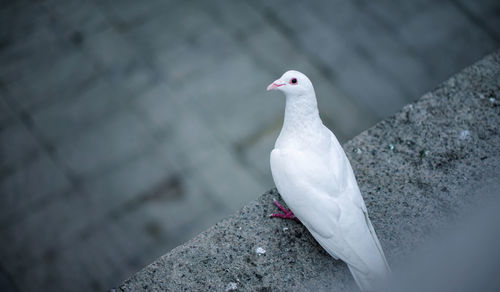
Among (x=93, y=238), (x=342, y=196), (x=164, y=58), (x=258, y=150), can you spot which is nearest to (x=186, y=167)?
(x=258, y=150)

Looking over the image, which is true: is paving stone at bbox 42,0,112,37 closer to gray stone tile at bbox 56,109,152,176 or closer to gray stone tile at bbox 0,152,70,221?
gray stone tile at bbox 56,109,152,176

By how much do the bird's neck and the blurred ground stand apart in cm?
136

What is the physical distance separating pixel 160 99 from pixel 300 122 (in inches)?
78.6

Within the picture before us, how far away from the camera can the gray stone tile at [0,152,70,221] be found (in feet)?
10.3

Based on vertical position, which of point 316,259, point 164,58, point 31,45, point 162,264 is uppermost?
point 31,45

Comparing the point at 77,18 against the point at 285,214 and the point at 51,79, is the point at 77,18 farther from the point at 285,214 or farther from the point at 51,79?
the point at 285,214

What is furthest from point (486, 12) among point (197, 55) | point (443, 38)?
point (197, 55)

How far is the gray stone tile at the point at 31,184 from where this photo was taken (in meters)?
3.13

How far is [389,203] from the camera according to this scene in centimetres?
180

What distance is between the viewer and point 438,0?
4.01 m

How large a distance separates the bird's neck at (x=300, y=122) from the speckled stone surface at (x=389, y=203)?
0.84 feet

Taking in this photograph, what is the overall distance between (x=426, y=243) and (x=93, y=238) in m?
2.27

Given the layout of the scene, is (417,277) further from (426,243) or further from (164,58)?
(164,58)

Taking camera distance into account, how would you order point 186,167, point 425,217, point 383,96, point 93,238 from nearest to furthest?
point 425,217, point 93,238, point 186,167, point 383,96
